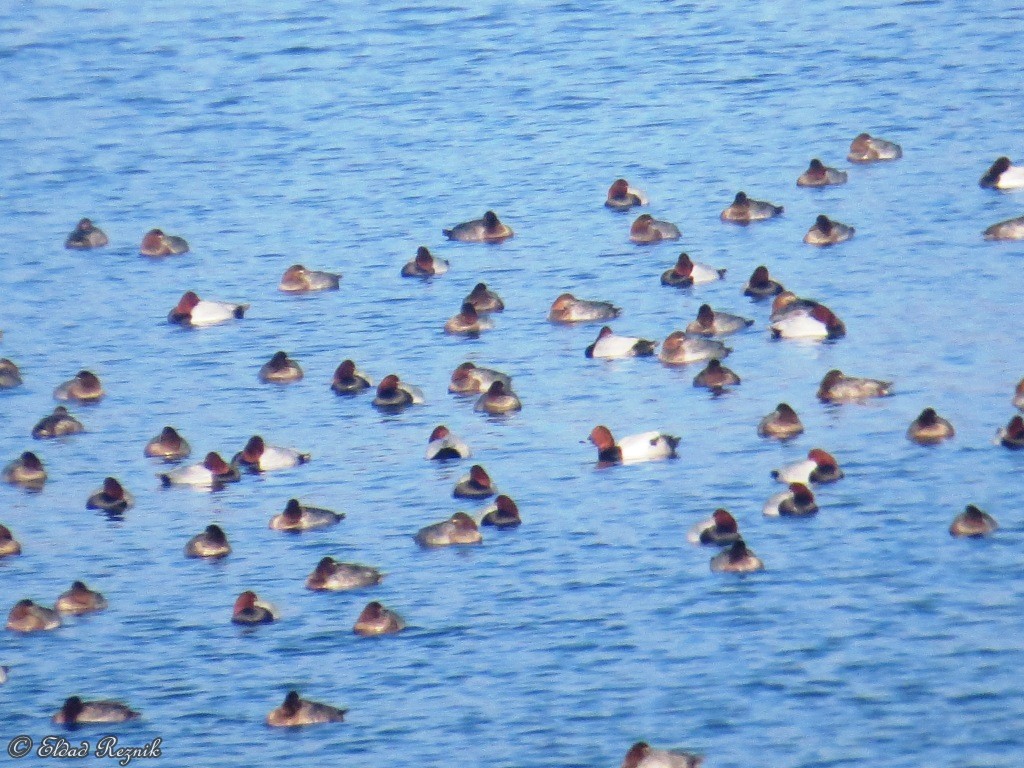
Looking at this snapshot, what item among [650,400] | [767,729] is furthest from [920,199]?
[767,729]

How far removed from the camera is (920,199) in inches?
1608

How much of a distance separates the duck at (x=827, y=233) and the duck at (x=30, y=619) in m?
16.9

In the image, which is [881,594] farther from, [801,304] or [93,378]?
[93,378]

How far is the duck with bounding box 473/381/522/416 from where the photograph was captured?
32.2 meters

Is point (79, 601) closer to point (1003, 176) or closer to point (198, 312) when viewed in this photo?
point (198, 312)

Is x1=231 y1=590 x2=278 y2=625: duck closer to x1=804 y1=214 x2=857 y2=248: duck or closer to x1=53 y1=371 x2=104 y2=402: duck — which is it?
x1=53 y1=371 x2=104 y2=402: duck

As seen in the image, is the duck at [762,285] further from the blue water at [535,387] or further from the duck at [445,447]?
the duck at [445,447]

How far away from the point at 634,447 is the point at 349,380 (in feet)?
17.8

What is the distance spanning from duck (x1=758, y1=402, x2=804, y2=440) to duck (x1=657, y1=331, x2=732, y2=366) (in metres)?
3.14

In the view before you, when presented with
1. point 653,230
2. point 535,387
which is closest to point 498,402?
point 535,387

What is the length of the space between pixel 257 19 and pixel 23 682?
38.6 m

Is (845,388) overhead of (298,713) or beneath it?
overhead

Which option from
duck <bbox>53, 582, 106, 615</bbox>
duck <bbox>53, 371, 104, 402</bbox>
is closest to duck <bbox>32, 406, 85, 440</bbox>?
duck <bbox>53, 371, 104, 402</bbox>

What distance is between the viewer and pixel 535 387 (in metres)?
Answer: 33.2
